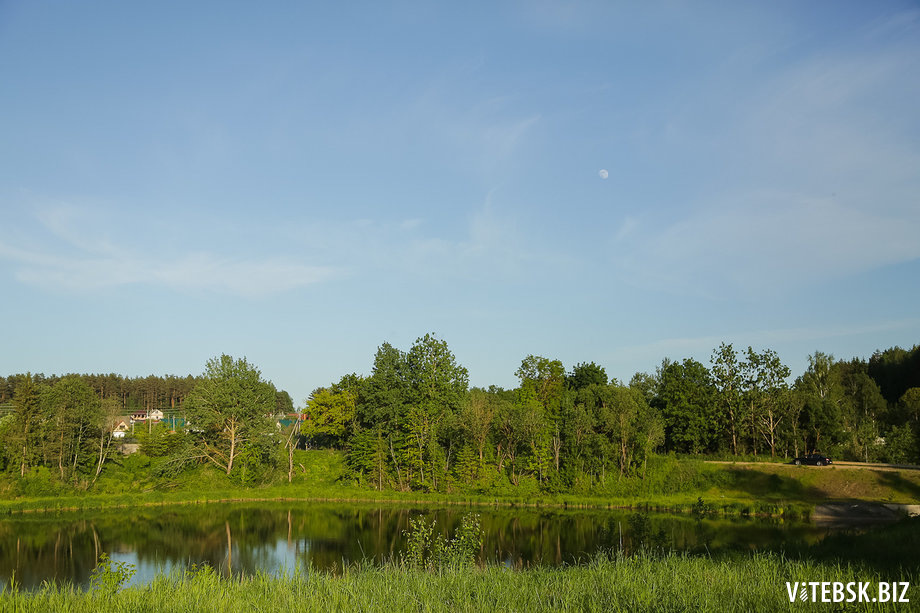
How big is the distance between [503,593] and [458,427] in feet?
179

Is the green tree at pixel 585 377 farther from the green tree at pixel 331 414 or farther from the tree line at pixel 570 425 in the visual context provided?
the green tree at pixel 331 414

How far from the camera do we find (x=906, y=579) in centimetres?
1251

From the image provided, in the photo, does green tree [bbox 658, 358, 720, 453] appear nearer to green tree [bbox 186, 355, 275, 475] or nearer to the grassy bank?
the grassy bank

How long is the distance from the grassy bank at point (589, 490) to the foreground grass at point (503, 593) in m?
37.7

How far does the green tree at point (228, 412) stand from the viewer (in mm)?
68562

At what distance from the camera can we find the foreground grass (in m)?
10.9

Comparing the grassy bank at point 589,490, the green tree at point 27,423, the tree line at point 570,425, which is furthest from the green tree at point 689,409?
the green tree at point 27,423

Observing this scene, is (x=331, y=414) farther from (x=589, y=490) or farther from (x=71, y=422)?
(x=589, y=490)

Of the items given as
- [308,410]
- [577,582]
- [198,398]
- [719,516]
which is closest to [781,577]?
[577,582]

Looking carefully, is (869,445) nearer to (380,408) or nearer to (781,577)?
(380,408)

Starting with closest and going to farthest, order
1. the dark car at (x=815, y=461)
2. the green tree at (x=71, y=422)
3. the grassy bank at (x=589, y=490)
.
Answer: the grassy bank at (x=589, y=490) → the dark car at (x=815, y=461) → the green tree at (x=71, y=422)

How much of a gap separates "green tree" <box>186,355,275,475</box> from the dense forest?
0.50 ft

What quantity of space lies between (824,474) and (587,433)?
68.0 ft

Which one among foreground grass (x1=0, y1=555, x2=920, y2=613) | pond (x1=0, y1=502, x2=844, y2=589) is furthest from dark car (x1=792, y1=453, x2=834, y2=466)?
foreground grass (x1=0, y1=555, x2=920, y2=613)
